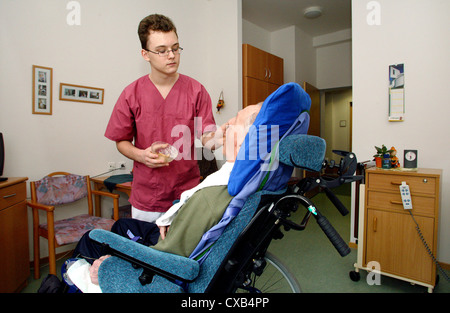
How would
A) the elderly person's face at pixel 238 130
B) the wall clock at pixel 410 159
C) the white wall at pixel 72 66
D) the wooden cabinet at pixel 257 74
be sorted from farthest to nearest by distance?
1. the wooden cabinet at pixel 257 74
2. the white wall at pixel 72 66
3. the wall clock at pixel 410 159
4. the elderly person's face at pixel 238 130

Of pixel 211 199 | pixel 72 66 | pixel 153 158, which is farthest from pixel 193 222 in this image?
pixel 72 66

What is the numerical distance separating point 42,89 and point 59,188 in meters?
0.86

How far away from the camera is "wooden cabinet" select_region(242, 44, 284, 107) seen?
137 inches

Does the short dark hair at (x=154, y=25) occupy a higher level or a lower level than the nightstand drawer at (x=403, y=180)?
higher

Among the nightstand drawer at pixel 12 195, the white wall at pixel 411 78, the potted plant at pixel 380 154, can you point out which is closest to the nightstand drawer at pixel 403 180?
the potted plant at pixel 380 154

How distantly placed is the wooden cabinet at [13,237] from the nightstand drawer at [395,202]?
259 cm

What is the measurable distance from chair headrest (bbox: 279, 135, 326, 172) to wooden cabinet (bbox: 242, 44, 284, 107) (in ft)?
8.84

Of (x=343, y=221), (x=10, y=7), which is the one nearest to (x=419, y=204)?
(x=343, y=221)

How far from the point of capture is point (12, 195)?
1861 mm

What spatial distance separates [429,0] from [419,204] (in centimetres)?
168

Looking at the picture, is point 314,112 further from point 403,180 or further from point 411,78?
point 403,180

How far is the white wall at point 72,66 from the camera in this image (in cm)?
218

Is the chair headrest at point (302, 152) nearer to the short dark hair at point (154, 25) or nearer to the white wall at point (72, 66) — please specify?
the short dark hair at point (154, 25)

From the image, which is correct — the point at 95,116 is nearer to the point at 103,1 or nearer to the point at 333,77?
the point at 103,1
